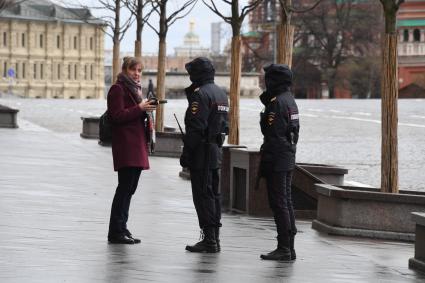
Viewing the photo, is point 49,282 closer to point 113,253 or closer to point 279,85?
point 113,253

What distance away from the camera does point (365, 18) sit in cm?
12069

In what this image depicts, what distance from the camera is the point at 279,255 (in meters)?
11.6

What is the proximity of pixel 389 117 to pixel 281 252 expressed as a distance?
312 centimetres

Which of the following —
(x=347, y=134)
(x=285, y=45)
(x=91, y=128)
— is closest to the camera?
(x=285, y=45)

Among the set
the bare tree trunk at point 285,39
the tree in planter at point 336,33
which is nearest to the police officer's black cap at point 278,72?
the bare tree trunk at point 285,39

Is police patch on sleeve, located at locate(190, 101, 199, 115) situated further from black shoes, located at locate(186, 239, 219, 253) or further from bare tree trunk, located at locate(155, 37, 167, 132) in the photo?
bare tree trunk, located at locate(155, 37, 167, 132)

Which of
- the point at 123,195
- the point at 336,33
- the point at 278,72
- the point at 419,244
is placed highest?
the point at 336,33

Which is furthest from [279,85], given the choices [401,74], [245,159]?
[401,74]

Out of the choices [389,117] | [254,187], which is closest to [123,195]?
[389,117]

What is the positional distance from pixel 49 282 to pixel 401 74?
108469 millimetres

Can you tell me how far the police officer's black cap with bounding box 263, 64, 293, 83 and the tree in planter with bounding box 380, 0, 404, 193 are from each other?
268 cm

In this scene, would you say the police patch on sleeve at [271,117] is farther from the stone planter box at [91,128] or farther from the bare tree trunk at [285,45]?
the stone planter box at [91,128]

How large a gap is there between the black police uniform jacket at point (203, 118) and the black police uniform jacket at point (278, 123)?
1.29 ft

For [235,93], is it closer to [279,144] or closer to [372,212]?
[372,212]
